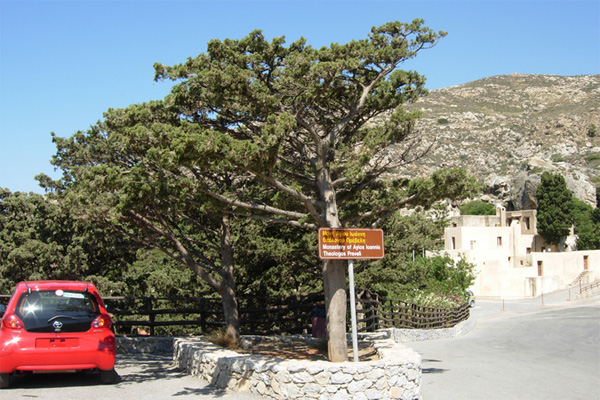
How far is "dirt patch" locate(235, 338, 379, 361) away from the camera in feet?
42.2

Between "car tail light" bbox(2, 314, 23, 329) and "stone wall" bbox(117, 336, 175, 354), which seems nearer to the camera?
"car tail light" bbox(2, 314, 23, 329)

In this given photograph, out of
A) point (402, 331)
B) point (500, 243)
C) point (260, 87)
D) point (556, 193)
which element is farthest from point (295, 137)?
point (556, 193)

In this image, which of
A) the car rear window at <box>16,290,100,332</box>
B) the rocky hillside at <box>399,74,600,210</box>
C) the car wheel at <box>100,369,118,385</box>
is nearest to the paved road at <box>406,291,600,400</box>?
the car wheel at <box>100,369,118,385</box>

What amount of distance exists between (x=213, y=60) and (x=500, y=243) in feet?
183

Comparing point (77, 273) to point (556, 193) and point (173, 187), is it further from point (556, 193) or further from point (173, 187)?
point (556, 193)

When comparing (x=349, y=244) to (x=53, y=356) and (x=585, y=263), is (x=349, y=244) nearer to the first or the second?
(x=53, y=356)

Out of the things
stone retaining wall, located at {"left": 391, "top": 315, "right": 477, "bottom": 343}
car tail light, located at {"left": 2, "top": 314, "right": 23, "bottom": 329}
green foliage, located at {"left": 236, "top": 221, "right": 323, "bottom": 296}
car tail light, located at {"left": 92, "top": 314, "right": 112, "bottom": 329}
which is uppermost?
green foliage, located at {"left": 236, "top": 221, "right": 323, "bottom": 296}

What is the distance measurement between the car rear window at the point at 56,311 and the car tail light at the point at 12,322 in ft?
0.20

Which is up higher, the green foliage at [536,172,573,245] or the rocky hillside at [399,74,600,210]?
the rocky hillside at [399,74,600,210]

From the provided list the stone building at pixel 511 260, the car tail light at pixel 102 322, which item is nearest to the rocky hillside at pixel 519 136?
the stone building at pixel 511 260

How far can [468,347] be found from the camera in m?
19.7

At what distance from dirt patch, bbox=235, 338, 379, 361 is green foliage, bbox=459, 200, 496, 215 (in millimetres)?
82247

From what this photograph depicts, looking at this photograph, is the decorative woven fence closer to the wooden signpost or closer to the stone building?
the wooden signpost

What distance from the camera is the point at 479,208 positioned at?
3703 inches
